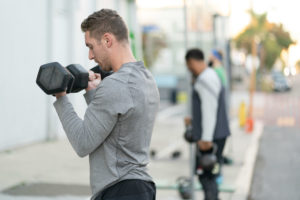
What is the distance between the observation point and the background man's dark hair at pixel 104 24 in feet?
7.91

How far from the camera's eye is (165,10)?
3281 centimetres

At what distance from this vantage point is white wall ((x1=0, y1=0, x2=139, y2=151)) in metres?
10.9

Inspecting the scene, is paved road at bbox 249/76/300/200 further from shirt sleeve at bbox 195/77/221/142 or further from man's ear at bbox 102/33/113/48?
man's ear at bbox 102/33/113/48

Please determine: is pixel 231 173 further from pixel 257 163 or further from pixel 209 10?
pixel 209 10

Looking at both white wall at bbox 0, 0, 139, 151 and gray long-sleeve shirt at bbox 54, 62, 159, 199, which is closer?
gray long-sleeve shirt at bbox 54, 62, 159, 199

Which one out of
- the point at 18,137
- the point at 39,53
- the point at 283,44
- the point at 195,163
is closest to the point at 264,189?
the point at 195,163

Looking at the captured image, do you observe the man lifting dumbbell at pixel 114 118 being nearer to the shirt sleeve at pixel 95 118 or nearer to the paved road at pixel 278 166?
the shirt sleeve at pixel 95 118

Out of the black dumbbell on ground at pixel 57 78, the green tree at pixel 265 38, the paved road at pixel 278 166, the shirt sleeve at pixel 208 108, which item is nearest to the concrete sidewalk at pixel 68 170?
the paved road at pixel 278 166

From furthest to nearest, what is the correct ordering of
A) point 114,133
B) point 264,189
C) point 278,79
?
point 278,79 < point 264,189 < point 114,133

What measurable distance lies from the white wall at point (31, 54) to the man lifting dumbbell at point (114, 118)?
8.59 m

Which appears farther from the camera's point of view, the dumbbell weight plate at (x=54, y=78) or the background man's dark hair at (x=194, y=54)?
the background man's dark hair at (x=194, y=54)

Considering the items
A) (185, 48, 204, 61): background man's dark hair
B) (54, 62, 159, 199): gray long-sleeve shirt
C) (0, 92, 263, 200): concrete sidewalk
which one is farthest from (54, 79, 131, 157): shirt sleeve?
(0, 92, 263, 200): concrete sidewalk

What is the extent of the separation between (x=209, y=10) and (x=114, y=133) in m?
19.6

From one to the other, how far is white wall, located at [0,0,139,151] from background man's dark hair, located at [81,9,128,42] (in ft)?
28.1
